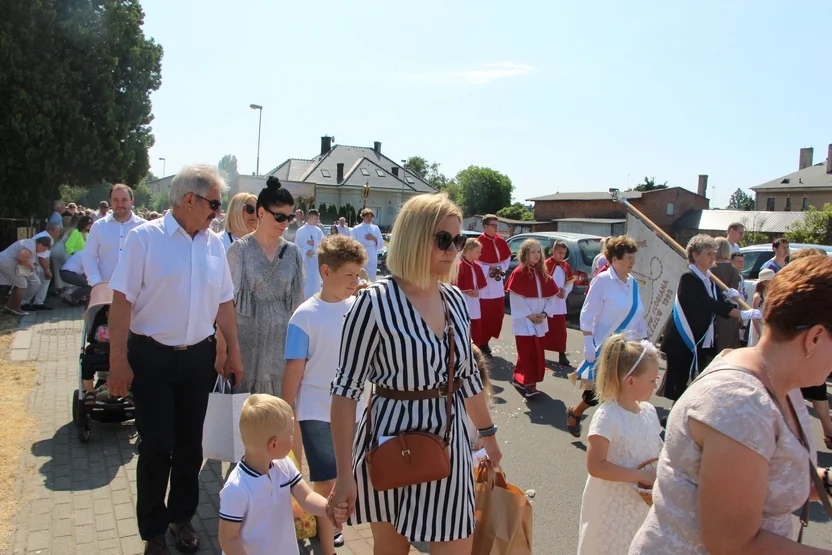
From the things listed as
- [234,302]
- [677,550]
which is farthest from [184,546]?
[677,550]

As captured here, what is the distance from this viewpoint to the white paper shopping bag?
374cm

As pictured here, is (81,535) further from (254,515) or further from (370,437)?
(370,437)

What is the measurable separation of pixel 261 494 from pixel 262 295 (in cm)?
177

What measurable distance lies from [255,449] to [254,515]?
0.93 feet

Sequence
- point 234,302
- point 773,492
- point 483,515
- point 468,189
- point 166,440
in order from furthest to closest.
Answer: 1. point 468,189
2. point 234,302
3. point 166,440
4. point 483,515
5. point 773,492

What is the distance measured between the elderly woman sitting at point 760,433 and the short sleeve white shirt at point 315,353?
2.19 meters

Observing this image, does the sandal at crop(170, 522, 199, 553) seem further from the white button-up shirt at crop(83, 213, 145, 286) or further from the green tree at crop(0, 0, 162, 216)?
the green tree at crop(0, 0, 162, 216)

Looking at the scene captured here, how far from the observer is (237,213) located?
5.15 meters

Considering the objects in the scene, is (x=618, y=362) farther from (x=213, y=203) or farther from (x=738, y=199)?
(x=738, y=199)

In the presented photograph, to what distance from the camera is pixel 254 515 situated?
111 inches

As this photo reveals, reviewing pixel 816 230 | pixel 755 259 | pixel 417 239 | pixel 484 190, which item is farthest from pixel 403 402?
pixel 484 190

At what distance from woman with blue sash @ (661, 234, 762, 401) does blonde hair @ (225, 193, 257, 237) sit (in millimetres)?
4116

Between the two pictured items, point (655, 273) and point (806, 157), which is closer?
point (655, 273)

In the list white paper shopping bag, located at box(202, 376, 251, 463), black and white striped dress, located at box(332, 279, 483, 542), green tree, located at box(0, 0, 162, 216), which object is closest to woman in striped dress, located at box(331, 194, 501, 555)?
black and white striped dress, located at box(332, 279, 483, 542)
